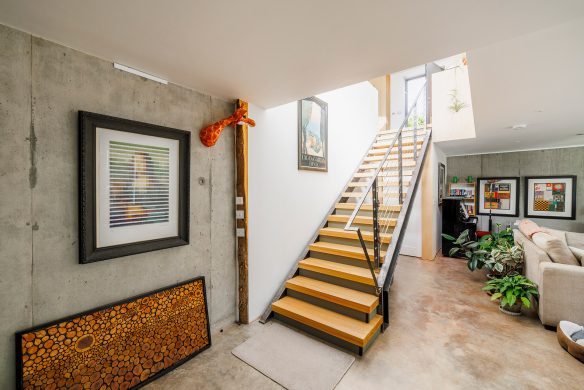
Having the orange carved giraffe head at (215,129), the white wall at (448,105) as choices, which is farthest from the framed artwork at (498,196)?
the orange carved giraffe head at (215,129)

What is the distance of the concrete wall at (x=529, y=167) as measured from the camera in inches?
213

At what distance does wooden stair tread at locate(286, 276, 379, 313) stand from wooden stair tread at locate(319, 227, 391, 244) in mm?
755

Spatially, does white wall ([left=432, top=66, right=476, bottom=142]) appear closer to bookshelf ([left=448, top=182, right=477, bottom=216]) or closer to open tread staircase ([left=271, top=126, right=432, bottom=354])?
open tread staircase ([left=271, top=126, right=432, bottom=354])

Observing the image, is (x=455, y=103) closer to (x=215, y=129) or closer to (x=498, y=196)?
(x=498, y=196)

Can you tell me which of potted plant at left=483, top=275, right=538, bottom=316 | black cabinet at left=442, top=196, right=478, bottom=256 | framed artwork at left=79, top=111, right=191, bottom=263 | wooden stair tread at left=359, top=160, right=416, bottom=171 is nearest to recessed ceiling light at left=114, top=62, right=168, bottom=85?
framed artwork at left=79, top=111, right=191, bottom=263

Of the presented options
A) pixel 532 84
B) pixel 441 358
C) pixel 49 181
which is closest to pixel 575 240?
pixel 532 84

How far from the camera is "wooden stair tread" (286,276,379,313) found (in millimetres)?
2488

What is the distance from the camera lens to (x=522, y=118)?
11.1 ft

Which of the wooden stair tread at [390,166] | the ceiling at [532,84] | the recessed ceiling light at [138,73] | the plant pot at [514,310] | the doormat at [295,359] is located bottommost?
the doormat at [295,359]

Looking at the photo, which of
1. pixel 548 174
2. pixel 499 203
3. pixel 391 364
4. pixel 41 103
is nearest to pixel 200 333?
pixel 391 364

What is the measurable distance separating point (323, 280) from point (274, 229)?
874mm

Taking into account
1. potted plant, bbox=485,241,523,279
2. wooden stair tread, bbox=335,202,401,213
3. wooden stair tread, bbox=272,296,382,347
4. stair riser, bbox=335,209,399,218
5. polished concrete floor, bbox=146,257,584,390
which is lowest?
polished concrete floor, bbox=146,257,584,390

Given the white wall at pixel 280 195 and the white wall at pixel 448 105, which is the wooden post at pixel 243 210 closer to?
the white wall at pixel 280 195

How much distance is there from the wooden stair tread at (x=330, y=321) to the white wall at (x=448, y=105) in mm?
4051
